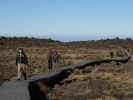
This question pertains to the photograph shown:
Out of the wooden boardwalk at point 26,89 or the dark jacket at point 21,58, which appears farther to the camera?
the dark jacket at point 21,58

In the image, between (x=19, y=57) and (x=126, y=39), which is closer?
(x=19, y=57)

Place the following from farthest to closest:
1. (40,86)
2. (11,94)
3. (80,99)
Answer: (40,86), (80,99), (11,94)

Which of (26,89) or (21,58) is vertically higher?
(21,58)

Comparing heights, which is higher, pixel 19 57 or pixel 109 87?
pixel 19 57

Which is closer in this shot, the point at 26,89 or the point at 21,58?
the point at 26,89

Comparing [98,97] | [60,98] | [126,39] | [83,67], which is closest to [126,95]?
[98,97]

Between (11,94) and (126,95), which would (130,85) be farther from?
(11,94)

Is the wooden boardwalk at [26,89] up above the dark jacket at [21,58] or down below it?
below

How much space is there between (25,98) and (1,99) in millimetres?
811

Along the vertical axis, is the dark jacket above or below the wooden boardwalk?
above

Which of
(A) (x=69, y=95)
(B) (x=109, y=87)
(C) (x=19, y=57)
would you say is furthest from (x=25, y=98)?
(B) (x=109, y=87)

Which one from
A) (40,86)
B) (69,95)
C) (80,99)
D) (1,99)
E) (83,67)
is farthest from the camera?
(83,67)

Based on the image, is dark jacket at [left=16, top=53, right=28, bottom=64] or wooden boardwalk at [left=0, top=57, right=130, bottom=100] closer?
wooden boardwalk at [left=0, top=57, right=130, bottom=100]

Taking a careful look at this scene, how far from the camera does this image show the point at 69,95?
65.0 ft
